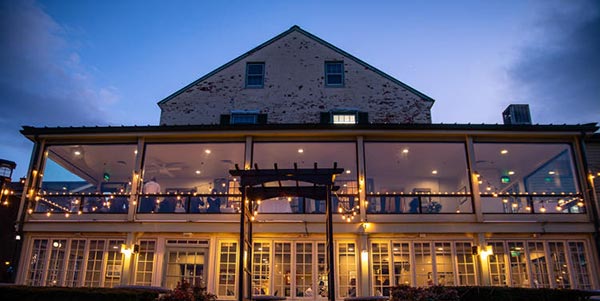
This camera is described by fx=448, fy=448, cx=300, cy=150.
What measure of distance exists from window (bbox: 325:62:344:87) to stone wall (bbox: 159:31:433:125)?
167 millimetres

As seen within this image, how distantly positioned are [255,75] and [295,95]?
186 centimetres

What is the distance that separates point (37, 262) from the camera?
515 inches

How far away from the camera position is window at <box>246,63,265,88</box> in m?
17.7

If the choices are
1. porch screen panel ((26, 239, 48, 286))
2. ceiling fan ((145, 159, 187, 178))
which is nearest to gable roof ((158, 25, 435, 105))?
ceiling fan ((145, 159, 187, 178))

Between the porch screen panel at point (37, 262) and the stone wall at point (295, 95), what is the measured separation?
6143 millimetres

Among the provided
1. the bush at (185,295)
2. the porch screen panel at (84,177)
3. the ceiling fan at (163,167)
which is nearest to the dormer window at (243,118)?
the ceiling fan at (163,167)

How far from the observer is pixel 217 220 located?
42.2ft

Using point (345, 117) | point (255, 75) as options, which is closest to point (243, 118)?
point (255, 75)

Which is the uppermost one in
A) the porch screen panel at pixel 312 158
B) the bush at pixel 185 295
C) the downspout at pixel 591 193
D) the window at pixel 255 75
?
the window at pixel 255 75

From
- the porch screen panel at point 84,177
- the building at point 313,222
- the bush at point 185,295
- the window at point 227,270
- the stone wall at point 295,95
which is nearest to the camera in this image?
the bush at point 185,295

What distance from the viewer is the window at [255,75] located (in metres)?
17.7

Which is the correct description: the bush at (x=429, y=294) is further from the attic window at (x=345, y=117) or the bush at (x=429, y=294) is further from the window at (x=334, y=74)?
the window at (x=334, y=74)

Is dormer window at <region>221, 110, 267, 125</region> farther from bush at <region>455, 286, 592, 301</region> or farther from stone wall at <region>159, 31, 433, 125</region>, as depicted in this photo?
bush at <region>455, 286, 592, 301</region>

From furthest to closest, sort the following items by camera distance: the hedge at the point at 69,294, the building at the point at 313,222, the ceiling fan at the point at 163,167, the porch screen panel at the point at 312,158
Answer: the ceiling fan at the point at 163,167
the porch screen panel at the point at 312,158
the building at the point at 313,222
the hedge at the point at 69,294
